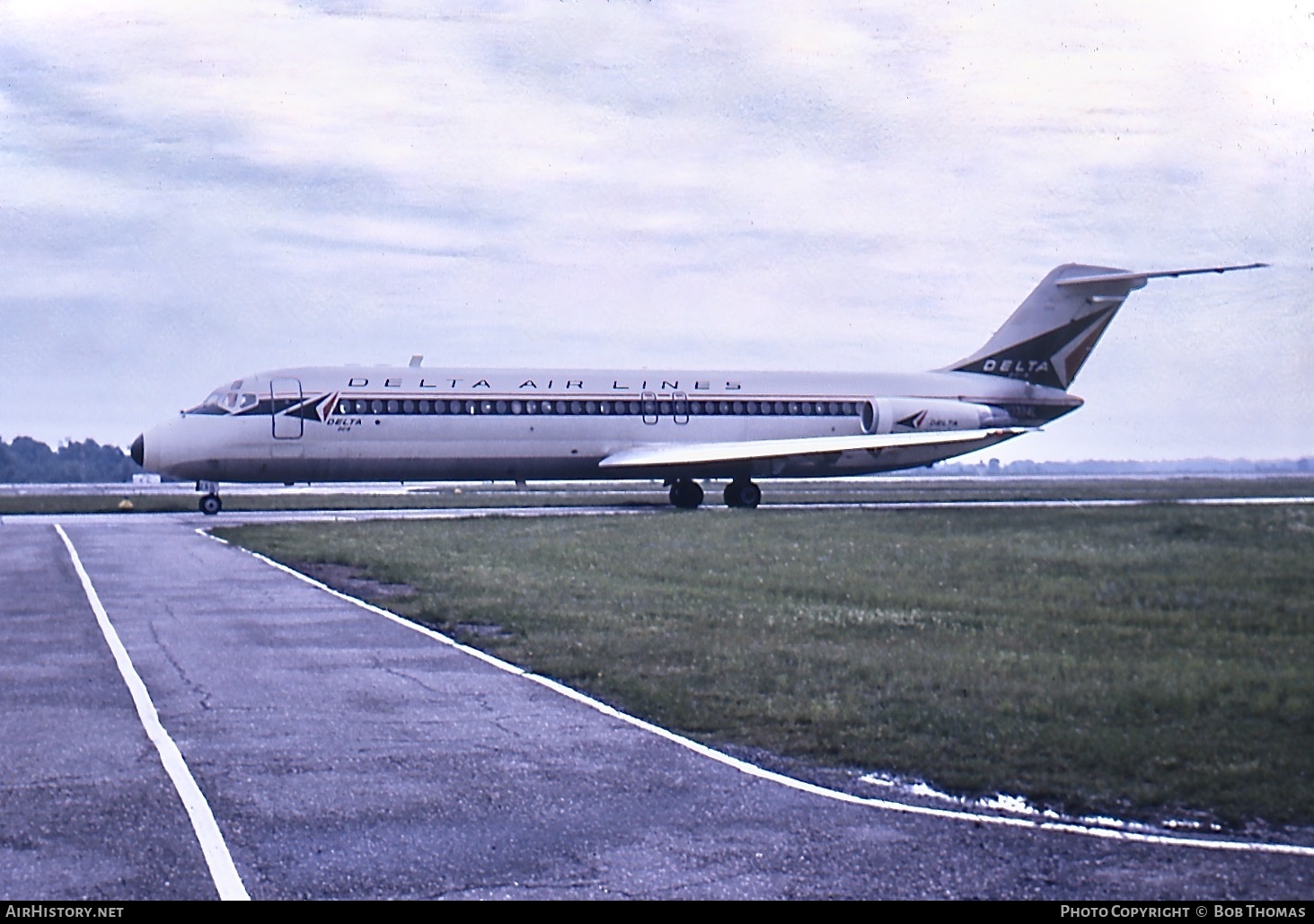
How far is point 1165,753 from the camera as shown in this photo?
30.7 feet

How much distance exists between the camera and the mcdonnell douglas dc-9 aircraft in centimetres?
3844

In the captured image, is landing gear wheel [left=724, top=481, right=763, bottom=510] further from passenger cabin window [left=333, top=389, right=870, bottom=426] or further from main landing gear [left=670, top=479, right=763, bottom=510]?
passenger cabin window [left=333, top=389, right=870, bottom=426]

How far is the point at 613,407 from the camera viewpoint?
137 ft

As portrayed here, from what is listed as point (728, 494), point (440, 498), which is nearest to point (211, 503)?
point (440, 498)

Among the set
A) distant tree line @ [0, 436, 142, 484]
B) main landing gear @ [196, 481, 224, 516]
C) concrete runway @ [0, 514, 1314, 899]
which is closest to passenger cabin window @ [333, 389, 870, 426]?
main landing gear @ [196, 481, 224, 516]

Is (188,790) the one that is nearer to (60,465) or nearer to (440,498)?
(440,498)

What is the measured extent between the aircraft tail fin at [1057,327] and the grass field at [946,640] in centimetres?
1900

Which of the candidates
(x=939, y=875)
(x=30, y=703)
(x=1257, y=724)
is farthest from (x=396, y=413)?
(x=939, y=875)

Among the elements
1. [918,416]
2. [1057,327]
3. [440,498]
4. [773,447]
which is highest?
[1057,327]

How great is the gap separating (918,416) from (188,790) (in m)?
38.4

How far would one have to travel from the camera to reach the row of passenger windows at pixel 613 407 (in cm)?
3912

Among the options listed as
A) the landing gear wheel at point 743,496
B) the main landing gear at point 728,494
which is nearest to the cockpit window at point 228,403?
the main landing gear at point 728,494

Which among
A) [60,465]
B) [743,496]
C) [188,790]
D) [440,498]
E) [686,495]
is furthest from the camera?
[60,465]

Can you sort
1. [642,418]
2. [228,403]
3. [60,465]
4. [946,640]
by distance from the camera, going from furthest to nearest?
1. [60,465]
2. [642,418]
3. [228,403]
4. [946,640]
